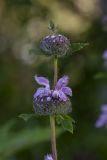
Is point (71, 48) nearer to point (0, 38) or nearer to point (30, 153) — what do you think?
point (30, 153)

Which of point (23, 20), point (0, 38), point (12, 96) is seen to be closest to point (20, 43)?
point (0, 38)

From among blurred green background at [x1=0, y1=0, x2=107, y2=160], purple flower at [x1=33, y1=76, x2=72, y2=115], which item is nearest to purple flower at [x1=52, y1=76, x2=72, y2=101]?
purple flower at [x1=33, y1=76, x2=72, y2=115]

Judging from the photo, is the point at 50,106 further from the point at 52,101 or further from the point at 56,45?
the point at 56,45

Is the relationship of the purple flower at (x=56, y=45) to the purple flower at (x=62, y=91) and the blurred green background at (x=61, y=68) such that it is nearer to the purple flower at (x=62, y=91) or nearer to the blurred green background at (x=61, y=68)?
the purple flower at (x=62, y=91)

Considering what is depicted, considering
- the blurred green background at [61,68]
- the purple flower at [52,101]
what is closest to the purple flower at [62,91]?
the purple flower at [52,101]

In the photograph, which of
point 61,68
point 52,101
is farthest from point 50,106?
point 61,68

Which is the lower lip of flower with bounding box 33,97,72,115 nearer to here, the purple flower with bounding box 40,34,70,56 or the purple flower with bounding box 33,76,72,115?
the purple flower with bounding box 33,76,72,115

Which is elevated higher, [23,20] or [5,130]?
[23,20]
